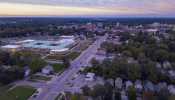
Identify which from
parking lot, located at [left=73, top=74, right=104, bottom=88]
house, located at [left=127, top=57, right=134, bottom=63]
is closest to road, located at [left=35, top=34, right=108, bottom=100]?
parking lot, located at [left=73, top=74, right=104, bottom=88]

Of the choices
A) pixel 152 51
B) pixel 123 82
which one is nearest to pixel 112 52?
pixel 152 51

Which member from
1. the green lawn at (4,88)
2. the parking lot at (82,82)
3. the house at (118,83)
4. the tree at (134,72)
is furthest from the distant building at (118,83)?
the green lawn at (4,88)

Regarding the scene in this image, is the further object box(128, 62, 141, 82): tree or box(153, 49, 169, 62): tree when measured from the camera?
box(153, 49, 169, 62): tree

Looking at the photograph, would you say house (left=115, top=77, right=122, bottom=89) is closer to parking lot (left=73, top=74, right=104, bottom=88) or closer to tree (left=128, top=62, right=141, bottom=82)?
tree (left=128, top=62, right=141, bottom=82)

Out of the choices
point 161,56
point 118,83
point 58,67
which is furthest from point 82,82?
point 161,56

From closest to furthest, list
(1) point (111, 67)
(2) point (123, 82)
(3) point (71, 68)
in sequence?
Answer: (2) point (123, 82) < (1) point (111, 67) < (3) point (71, 68)

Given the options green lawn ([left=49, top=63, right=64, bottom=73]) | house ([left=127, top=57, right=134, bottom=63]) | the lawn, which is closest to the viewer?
the lawn

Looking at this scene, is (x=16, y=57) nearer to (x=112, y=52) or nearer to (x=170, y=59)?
(x=112, y=52)
